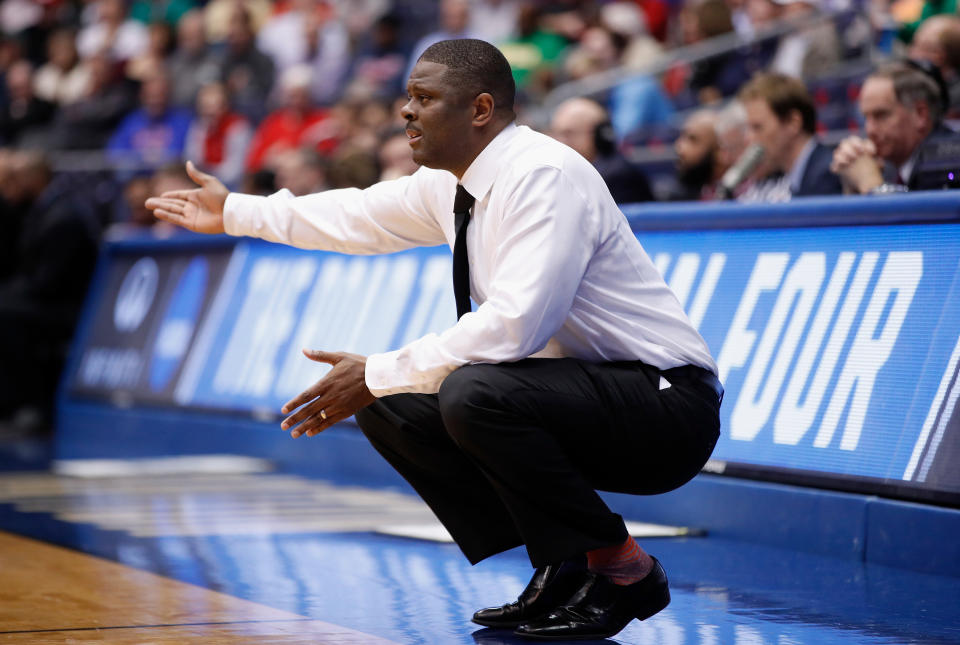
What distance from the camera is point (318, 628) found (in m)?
3.71

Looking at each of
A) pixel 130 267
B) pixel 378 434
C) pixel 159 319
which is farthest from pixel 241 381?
pixel 378 434

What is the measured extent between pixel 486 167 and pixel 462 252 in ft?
0.80

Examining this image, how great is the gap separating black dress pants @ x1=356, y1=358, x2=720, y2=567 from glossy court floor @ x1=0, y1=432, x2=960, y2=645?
0.32m

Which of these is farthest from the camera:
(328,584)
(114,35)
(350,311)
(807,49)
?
(114,35)

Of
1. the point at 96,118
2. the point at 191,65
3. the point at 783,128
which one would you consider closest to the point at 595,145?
the point at 783,128

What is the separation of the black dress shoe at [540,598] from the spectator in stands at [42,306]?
24.5ft

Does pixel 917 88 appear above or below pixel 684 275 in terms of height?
above

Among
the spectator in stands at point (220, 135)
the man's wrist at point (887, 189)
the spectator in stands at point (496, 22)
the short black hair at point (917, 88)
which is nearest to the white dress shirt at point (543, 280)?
the man's wrist at point (887, 189)

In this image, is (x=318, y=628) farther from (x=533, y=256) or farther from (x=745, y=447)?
(x=745, y=447)

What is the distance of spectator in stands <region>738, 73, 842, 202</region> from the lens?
6543mm

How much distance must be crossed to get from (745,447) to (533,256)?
7.21 feet

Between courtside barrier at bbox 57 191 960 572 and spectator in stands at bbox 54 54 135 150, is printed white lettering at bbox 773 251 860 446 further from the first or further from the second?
spectator in stands at bbox 54 54 135 150

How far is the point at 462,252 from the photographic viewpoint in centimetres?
379

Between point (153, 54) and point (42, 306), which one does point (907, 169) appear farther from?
point (153, 54)
